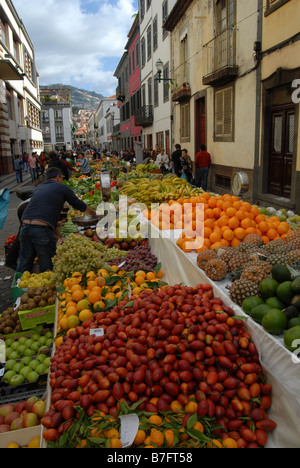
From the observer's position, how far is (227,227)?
3910 millimetres

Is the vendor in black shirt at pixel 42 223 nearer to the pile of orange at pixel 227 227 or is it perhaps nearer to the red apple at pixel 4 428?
the pile of orange at pixel 227 227

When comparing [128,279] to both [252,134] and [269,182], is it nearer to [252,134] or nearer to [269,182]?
[269,182]

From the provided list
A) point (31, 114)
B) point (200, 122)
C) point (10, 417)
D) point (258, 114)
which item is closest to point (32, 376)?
point (10, 417)

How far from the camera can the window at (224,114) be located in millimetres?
11903

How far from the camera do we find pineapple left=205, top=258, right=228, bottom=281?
9.80ft

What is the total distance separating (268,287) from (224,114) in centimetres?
1116

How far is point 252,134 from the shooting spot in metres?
10.5

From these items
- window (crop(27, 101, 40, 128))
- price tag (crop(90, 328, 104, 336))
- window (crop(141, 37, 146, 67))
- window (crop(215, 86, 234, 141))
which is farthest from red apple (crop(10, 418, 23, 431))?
window (crop(27, 101, 40, 128))

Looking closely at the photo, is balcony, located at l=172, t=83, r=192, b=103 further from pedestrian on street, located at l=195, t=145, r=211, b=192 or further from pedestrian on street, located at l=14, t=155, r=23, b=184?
pedestrian on street, located at l=14, t=155, r=23, b=184

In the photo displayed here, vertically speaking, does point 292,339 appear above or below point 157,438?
above

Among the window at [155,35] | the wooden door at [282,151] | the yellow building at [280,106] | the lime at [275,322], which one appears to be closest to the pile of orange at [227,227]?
the lime at [275,322]

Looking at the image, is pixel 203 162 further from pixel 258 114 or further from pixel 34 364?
pixel 34 364

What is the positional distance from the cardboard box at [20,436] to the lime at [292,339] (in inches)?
62.2
